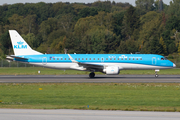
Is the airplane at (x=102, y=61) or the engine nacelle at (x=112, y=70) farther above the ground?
the airplane at (x=102, y=61)

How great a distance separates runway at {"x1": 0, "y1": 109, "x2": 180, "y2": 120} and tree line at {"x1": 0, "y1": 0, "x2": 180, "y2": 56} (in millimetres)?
74240

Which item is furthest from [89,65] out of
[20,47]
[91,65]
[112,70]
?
[20,47]

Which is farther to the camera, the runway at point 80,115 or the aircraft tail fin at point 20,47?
the aircraft tail fin at point 20,47

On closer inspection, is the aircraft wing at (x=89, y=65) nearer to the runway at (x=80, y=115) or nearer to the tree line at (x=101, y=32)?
the runway at (x=80, y=115)

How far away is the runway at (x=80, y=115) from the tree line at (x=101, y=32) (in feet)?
244

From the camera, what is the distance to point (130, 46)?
316 ft

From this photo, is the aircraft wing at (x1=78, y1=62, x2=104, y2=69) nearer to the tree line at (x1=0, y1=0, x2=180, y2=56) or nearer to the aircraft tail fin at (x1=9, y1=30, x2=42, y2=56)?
the aircraft tail fin at (x1=9, y1=30, x2=42, y2=56)

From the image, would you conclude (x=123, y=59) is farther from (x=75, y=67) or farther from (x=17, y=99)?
(x=17, y=99)

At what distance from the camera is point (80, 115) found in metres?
13.7

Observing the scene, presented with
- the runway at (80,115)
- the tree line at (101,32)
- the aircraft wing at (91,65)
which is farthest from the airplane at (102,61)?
the tree line at (101,32)

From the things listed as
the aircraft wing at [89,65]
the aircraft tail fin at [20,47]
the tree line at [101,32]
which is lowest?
the aircraft wing at [89,65]

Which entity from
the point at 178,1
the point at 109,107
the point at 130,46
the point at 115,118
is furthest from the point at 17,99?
the point at 178,1

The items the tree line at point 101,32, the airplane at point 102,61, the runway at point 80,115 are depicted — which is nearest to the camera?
the runway at point 80,115

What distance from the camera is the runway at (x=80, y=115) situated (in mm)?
13031
